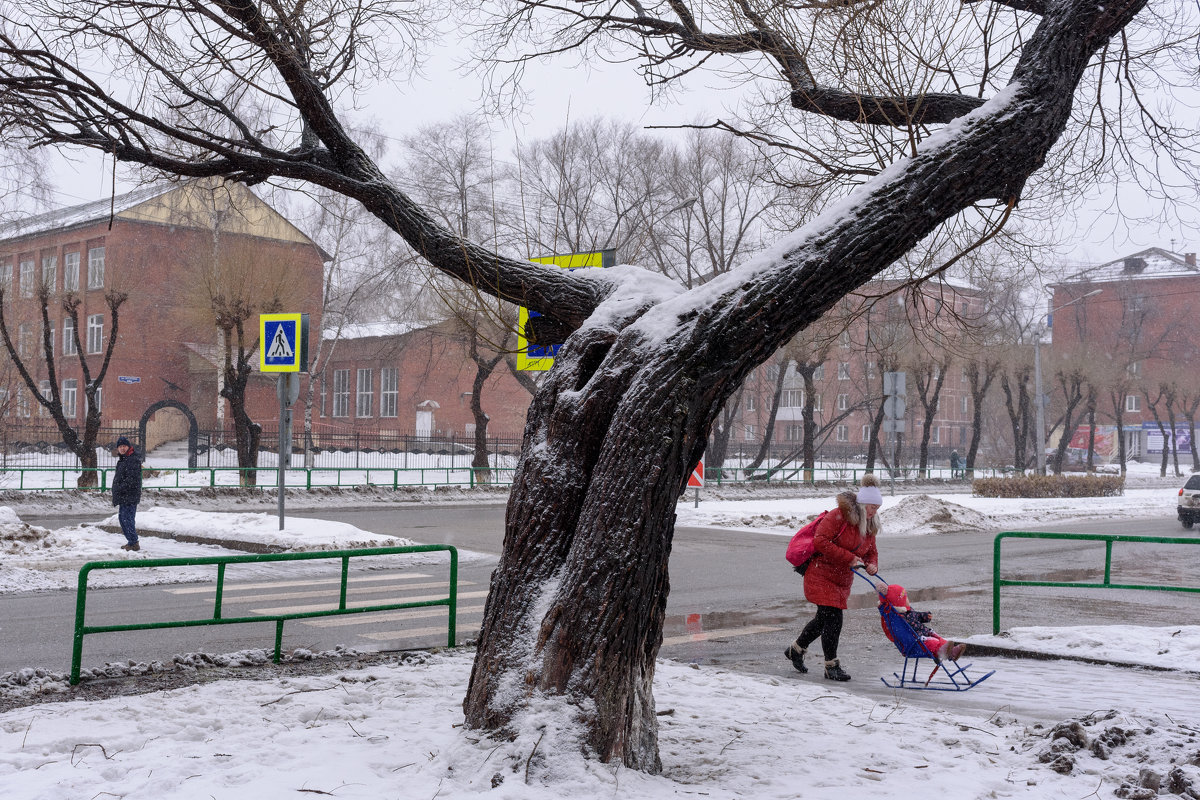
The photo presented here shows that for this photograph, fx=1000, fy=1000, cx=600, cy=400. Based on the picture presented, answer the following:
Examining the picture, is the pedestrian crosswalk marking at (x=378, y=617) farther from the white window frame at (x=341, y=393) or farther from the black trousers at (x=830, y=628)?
the white window frame at (x=341, y=393)

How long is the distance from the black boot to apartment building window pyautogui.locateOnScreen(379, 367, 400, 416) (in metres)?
49.2

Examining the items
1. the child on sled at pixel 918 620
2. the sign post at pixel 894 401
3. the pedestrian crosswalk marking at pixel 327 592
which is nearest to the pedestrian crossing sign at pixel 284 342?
the pedestrian crosswalk marking at pixel 327 592

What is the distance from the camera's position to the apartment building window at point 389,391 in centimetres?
5544

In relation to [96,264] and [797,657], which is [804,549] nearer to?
[797,657]

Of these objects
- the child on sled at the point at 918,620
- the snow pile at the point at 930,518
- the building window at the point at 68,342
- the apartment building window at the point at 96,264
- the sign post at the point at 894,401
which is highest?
the apartment building window at the point at 96,264

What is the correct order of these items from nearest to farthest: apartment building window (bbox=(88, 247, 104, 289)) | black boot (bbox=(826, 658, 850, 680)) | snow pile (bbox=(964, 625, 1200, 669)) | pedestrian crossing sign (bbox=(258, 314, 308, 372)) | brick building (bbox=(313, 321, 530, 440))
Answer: black boot (bbox=(826, 658, 850, 680)) → snow pile (bbox=(964, 625, 1200, 669)) → pedestrian crossing sign (bbox=(258, 314, 308, 372)) → apartment building window (bbox=(88, 247, 104, 289)) → brick building (bbox=(313, 321, 530, 440))

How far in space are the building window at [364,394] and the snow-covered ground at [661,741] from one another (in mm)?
50378

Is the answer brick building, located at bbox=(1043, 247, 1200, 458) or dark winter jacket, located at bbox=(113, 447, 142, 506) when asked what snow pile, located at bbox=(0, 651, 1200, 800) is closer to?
dark winter jacket, located at bbox=(113, 447, 142, 506)

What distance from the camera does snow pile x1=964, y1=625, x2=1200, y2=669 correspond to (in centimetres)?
829

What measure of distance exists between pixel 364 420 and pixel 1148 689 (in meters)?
52.7

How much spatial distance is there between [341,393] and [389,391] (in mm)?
4789

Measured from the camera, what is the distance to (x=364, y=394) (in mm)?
57312

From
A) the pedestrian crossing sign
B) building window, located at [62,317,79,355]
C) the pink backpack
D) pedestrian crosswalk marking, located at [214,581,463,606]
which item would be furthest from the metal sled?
building window, located at [62,317,79,355]

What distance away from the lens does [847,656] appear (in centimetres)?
895
